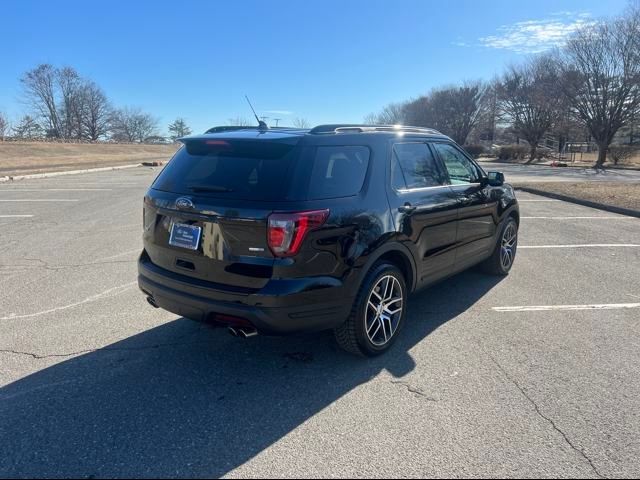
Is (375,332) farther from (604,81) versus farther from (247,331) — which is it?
(604,81)

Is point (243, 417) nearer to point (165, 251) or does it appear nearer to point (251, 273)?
point (251, 273)

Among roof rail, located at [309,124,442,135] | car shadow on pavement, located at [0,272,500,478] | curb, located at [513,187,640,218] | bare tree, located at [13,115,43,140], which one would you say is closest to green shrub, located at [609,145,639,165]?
curb, located at [513,187,640,218]

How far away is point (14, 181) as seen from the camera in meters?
17.9

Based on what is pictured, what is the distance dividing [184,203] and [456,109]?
241 ft

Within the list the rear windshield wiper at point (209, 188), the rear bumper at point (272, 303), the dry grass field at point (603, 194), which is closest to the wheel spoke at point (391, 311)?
the rear bumper at point (272, 303)

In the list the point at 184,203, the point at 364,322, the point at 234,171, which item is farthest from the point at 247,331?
the point at 234,171

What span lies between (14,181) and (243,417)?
19.4 metres

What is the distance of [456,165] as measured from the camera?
480 centimetres

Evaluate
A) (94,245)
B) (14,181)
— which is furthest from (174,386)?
(14,181)

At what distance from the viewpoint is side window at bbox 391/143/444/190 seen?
380cm

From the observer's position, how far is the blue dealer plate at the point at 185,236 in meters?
3.19

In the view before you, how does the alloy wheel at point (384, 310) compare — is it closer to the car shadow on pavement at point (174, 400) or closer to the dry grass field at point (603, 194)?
the car shadow on pavement at point (174, 400)

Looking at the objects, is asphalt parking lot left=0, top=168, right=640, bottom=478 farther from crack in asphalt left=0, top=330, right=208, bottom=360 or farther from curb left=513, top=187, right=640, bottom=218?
curb left=513, top=187, right=640, bottom=218

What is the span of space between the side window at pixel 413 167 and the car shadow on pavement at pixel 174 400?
4.39 ft
